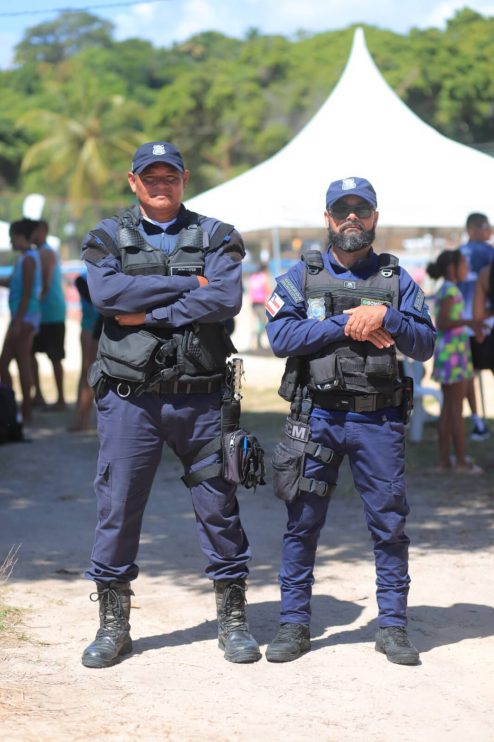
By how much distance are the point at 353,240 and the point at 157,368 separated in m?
0.94

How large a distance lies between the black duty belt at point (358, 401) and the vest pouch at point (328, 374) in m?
0.05

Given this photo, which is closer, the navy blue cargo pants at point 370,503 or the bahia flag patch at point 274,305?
the navy blue cargo pants at point 370,503

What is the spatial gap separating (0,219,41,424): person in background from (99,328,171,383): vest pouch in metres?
6.63

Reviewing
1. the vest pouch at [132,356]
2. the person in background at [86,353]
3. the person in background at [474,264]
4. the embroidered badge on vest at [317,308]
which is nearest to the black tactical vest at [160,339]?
the vest pouch at [132,356]

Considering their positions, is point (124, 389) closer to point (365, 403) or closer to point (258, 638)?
point (365, 403)

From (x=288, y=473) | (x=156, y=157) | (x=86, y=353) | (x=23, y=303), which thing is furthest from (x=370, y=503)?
(x=23, y=303)

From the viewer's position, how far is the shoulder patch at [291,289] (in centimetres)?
459

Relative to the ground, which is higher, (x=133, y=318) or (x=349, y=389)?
(x=133, y=318)

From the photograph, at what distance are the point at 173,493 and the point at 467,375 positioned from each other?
2.45 m

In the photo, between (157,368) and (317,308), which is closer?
(157,368)

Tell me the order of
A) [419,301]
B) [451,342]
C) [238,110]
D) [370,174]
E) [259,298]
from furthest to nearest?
[238,110]
[259,298]
[370,174]
[451,342]
[419,301]

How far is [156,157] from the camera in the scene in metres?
4.47

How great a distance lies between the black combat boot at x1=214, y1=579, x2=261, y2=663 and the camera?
4.58 m

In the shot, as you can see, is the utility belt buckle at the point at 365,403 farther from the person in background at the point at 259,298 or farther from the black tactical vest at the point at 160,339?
the person in background at the point at 259,298
